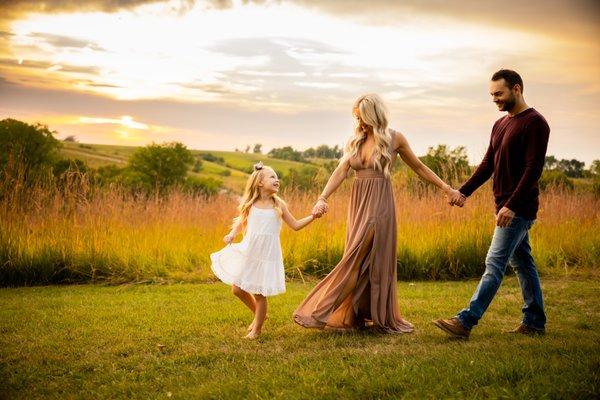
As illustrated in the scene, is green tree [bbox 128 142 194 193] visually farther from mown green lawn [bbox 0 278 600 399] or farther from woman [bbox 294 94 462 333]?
woman [bbox 294 94 462 333]

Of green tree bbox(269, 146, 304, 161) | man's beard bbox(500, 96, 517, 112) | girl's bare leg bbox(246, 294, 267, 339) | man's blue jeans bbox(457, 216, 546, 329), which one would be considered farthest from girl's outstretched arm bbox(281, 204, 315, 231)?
green tree bbox(269, 146, 304, 161)

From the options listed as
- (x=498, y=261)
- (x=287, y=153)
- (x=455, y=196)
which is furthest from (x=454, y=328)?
(x=287, y=153)

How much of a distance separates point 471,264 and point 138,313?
208 inches

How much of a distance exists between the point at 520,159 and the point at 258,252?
2.53 meters

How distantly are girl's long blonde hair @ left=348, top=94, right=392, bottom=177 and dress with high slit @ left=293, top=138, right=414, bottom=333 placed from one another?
0.11 meters

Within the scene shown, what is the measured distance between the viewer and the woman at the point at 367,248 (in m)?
5.48

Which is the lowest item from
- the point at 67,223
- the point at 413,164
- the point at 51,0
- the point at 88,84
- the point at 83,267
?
the point at 83,267

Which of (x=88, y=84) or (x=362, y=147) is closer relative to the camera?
(x=362, y=147)

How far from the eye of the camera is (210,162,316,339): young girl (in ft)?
18.2

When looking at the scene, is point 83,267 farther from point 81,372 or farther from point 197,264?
point 81,372

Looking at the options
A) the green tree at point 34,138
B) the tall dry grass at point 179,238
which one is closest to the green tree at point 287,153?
the green tree at point 34,138

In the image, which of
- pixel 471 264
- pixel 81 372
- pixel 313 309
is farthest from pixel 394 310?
pixel 471 264

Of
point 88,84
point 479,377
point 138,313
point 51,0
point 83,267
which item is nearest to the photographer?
point 479,377

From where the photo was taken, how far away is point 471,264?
934 cm
